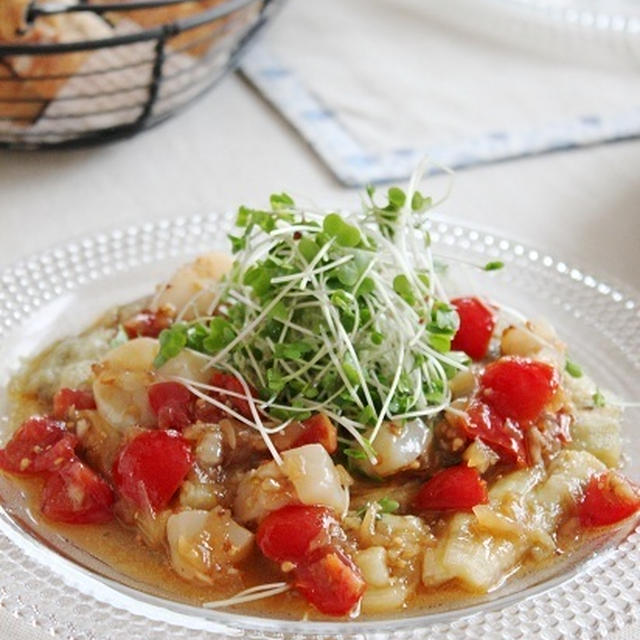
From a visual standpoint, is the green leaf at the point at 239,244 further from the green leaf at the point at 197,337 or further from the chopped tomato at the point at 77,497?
the chopped tomato at the point at 77,497

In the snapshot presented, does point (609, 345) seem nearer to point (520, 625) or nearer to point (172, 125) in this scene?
point (520, 625)

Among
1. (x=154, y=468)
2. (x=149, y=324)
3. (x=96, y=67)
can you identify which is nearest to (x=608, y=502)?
(x=154, y=468)

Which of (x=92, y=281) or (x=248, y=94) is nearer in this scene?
(x=92, y=281)

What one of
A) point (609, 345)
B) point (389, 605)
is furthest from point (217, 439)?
point (609, 345)

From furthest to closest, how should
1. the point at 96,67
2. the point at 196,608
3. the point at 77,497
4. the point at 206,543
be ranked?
1. the point at 96,67
2. the point at 77,497
3. the point at 206,543
4. the point at 196,608

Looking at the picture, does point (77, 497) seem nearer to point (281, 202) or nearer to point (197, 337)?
point (197, 337)

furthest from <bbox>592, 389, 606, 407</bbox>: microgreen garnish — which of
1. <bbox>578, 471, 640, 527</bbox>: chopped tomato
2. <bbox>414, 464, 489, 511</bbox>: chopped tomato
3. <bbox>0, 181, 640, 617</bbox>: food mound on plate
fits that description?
<bbox>414, 464, 489, 511</bbox>: chopped tomato
